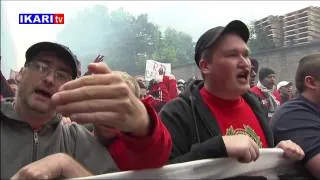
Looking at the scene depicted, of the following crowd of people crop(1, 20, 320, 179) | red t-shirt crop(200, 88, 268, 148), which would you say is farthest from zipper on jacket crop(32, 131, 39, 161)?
red t-shirt crop(200, 88, 268, 148)

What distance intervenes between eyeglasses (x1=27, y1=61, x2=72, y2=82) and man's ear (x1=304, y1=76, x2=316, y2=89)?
163 centimetres

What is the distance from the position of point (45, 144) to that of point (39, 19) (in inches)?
16.9

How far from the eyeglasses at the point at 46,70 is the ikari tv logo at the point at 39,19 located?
0.15m

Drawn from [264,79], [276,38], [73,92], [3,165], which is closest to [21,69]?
[3,165]

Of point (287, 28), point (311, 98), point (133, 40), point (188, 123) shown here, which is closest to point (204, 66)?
point (188, 123)

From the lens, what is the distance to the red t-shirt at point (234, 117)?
2025 mm

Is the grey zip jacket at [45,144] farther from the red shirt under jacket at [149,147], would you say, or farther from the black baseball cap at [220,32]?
the black baseball cap at [220,32]

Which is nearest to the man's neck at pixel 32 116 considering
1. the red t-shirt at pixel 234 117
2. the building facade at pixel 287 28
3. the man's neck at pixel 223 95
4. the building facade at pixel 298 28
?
the red t-shirt at pixel 234 117

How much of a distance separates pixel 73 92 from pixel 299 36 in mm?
14351

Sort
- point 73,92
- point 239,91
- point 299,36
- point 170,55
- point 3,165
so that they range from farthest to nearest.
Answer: point 170,55 → point 299,36 → point 239,91 → point 3,165 → point 73,92

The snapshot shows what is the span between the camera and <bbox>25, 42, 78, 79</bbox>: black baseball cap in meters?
1.46

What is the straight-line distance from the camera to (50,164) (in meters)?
1.12

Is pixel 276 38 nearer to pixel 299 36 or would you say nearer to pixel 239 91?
pixel 299 36

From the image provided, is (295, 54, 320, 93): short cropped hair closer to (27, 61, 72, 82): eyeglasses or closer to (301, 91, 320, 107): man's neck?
(301, 91, 320, 107): man's neck
